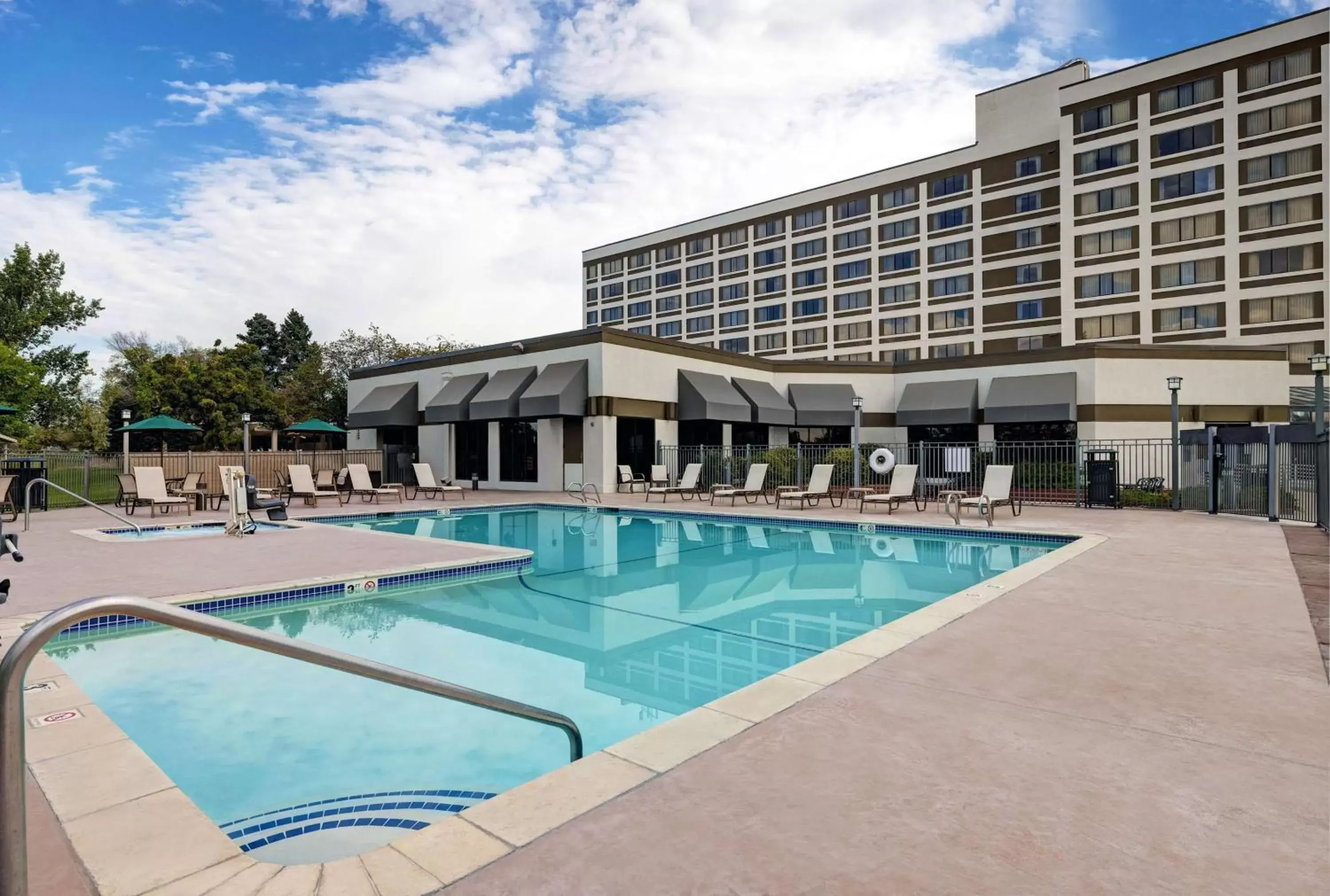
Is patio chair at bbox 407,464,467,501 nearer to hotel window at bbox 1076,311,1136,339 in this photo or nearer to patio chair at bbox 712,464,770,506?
patio chair at bbox 712,464,770,506

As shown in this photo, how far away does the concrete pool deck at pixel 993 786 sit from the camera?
7.70 ft

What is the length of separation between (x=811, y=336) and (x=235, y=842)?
51.5m

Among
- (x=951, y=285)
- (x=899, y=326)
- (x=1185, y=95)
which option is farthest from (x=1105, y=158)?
(x=899, y=326)

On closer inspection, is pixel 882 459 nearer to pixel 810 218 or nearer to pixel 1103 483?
pixel 1103 483

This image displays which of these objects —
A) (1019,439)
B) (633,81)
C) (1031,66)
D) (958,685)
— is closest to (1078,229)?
(1031,66)

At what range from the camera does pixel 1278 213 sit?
34406 millimetres

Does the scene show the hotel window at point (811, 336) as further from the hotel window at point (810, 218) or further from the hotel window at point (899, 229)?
the hotel window at point (810, 218)

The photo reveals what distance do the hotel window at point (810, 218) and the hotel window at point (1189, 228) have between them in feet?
68.5

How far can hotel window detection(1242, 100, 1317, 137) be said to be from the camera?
3366cm

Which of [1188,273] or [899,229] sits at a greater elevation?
[899,229]

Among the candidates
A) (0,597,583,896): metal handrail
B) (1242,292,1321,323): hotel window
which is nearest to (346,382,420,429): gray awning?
(0,597,583,896): metal handrail

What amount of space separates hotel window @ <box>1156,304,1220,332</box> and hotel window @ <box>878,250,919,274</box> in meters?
14.5

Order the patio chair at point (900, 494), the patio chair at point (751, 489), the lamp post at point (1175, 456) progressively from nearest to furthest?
1. the lamp post at point (1175, 456)
2. the patio chair at point (900, 494)
3. the patio chair at point (751, 489)

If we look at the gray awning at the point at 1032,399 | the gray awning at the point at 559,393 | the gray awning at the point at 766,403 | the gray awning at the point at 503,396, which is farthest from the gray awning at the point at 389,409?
the gray awning at the point at 1032,399
